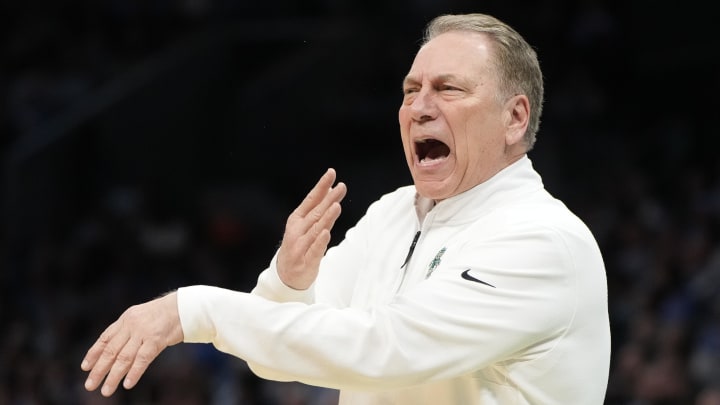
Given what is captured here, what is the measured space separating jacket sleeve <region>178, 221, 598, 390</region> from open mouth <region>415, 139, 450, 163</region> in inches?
19.7

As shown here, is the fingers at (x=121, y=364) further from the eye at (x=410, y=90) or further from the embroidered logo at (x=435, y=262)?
the eye at (x=410, y=90)

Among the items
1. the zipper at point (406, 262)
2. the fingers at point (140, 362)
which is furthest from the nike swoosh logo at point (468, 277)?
the fingers at point (140, 362)

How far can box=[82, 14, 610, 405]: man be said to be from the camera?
3006mm

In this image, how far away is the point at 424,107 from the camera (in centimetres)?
341

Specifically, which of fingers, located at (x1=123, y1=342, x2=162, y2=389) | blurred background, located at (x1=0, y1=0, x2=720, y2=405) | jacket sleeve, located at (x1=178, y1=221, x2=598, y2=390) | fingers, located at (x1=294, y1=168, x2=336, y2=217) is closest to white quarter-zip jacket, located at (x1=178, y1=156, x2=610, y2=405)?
jacket sleeve, located at (x1=178, y1=221, x2=598, y2=390)

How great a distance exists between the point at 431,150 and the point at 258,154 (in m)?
8.03

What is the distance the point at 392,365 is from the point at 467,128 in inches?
30.5

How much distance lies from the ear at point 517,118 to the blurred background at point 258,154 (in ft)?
11.7

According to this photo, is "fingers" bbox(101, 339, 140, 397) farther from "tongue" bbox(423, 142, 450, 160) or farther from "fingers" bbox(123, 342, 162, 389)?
"tongue" bbox(423, 142, 450, 160)

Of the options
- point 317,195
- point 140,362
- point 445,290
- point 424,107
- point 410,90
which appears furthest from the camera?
point 410,90

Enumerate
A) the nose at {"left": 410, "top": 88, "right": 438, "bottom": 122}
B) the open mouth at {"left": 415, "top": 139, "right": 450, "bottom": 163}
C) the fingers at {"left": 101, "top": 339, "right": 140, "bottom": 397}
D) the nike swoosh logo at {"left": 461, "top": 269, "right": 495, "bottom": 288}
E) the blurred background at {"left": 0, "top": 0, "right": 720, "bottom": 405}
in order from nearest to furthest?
the fingers at {"left": 101, "top": 339, "right": 140, "bottom": 397} → the nike swoosh logo at {"left": 461, "top": 269, "right": 495, "bottom": 288} → the nose at {"left": 410, "top": 88, "right": 438, "bottom": 122} → the open mouth at {"left": 415, "top": 139, "right": 450, "bottom": 163} → the blurred background at {"left": 0, "top": 0, "right": 720, "bottom": 405}

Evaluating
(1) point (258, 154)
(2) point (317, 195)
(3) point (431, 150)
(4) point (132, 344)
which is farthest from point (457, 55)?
(1) point (258, 154)

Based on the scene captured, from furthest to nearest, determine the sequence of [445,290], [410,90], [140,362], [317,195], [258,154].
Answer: [258,154] → [410,90] → [317,195] → [445,290] → [140,362]

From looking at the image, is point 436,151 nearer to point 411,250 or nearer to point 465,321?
point 411,250
